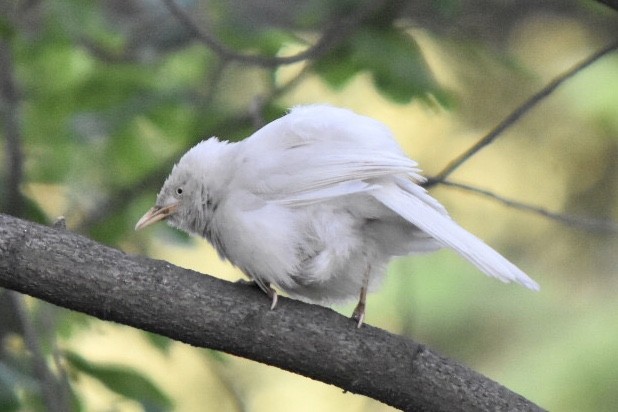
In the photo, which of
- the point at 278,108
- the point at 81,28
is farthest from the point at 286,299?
the point at 81,28

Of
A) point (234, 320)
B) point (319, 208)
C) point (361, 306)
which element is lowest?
point (234, 320)

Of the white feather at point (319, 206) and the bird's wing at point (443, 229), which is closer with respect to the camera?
the bird's wing at point (443, 229)

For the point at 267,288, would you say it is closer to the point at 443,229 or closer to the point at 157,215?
the point at 443,229

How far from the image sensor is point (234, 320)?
344 cm

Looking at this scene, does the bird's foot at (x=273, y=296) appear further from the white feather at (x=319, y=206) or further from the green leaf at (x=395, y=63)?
the green leaf at (x=395, y=63)

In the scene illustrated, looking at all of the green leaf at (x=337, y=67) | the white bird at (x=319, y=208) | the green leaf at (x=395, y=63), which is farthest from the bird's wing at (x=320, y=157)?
the green leaf at (x=337, y=67)

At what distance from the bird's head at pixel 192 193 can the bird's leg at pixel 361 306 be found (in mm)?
650

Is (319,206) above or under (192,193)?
under

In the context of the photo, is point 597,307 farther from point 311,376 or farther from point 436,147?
point 311,376

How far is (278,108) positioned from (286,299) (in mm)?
1927

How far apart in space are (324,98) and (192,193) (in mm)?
3893

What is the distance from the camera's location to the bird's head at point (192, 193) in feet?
13.5

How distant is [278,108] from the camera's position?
17.6 feet

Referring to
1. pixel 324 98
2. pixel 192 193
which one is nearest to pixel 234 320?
pixel 192 193
